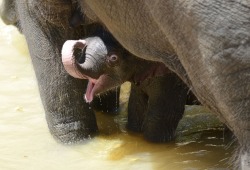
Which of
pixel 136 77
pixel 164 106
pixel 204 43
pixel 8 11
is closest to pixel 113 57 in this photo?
pixel 136 77

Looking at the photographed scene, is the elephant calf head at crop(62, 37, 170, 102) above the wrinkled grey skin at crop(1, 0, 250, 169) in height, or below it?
below

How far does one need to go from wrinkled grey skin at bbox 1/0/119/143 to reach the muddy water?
0.06m

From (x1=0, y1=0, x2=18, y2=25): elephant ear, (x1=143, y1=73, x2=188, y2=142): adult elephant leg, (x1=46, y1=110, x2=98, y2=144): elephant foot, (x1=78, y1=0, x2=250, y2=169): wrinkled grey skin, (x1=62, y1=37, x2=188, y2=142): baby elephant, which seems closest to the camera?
(x1=78, y1=0, x2=250, y2=169): wrinkled grey skin

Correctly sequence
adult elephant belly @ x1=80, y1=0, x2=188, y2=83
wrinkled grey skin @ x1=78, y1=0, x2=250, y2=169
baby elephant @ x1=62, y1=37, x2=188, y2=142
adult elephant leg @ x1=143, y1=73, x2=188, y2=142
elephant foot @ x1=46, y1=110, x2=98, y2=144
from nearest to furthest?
wrinkled grey skin @ x1=78, y1=0, x2=250, y2=169 → adult elephant belly @ x1=80, y1=0, x2=188, y2=83 → baby elephant @ x1=62, y1=37, x2=188, y2=142 → adult elephant leg @ x1=143, y1=73, x2=188, y2=142 → elephant foot @ x1=46, y1=110, x2=98, y2=144

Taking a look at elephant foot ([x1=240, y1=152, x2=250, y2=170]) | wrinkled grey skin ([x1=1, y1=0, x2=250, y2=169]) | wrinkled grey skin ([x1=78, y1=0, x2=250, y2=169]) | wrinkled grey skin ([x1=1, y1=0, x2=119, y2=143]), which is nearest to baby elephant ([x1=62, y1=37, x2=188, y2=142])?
wrinkled grey skin ([x1=1, y1=0, x2=119, y2=143])

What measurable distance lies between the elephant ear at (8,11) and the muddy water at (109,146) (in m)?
0.48

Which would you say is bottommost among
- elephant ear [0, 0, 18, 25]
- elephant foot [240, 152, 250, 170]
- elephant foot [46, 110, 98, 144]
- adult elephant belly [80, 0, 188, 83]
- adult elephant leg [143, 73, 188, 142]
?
elephant foot [46, 110, 98, 144]

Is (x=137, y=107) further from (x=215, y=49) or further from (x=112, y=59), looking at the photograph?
(x=215, y=49)

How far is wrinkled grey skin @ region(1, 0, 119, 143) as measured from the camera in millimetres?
2627

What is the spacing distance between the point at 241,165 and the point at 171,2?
38 cm

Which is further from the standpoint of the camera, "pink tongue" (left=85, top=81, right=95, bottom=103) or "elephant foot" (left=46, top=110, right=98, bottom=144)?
"elephant foot" (left=46, top=110, right=98, bottom=144)

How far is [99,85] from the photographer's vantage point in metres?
2.43

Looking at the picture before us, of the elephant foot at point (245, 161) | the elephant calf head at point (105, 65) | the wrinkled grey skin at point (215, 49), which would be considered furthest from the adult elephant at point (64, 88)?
the elephant foot at point (245, 161)

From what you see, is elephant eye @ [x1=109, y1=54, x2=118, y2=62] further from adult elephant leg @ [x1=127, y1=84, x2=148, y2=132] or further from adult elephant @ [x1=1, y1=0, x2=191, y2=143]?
adult elephant leg @ [x1=127, y1=84, x2=148, y2=132]
